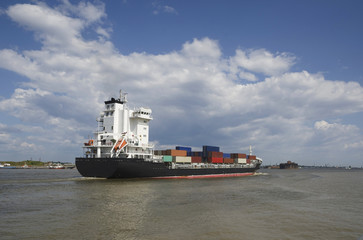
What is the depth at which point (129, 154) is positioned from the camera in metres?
47.4

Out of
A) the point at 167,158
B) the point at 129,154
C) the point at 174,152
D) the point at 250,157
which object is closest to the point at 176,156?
the point at 174,152

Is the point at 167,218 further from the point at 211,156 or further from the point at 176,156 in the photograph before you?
the point at 211,156

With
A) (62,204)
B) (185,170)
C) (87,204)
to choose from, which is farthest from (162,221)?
(185,170)

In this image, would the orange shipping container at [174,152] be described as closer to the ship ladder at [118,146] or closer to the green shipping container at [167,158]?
the green shipping container at [167,158]

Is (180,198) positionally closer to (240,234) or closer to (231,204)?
(231,204)

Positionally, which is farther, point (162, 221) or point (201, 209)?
point (201, 209)

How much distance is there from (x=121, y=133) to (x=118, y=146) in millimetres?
3556

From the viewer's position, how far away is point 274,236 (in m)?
15.0

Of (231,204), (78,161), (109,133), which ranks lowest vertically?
(231,204)

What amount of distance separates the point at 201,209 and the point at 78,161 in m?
→ 29.2

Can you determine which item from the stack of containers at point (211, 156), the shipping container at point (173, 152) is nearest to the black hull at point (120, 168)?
the shipping container at point (173, 152)

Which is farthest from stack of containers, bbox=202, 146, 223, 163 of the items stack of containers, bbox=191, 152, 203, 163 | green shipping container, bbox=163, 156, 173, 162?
green shipping container, bbox=163, 156, 173, 162

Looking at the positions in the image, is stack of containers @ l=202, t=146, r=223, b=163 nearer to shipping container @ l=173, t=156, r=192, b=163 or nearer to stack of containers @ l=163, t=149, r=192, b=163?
shipping container @ l=173, t=156, r=192, b=163

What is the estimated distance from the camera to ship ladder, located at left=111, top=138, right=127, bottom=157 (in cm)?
4488
